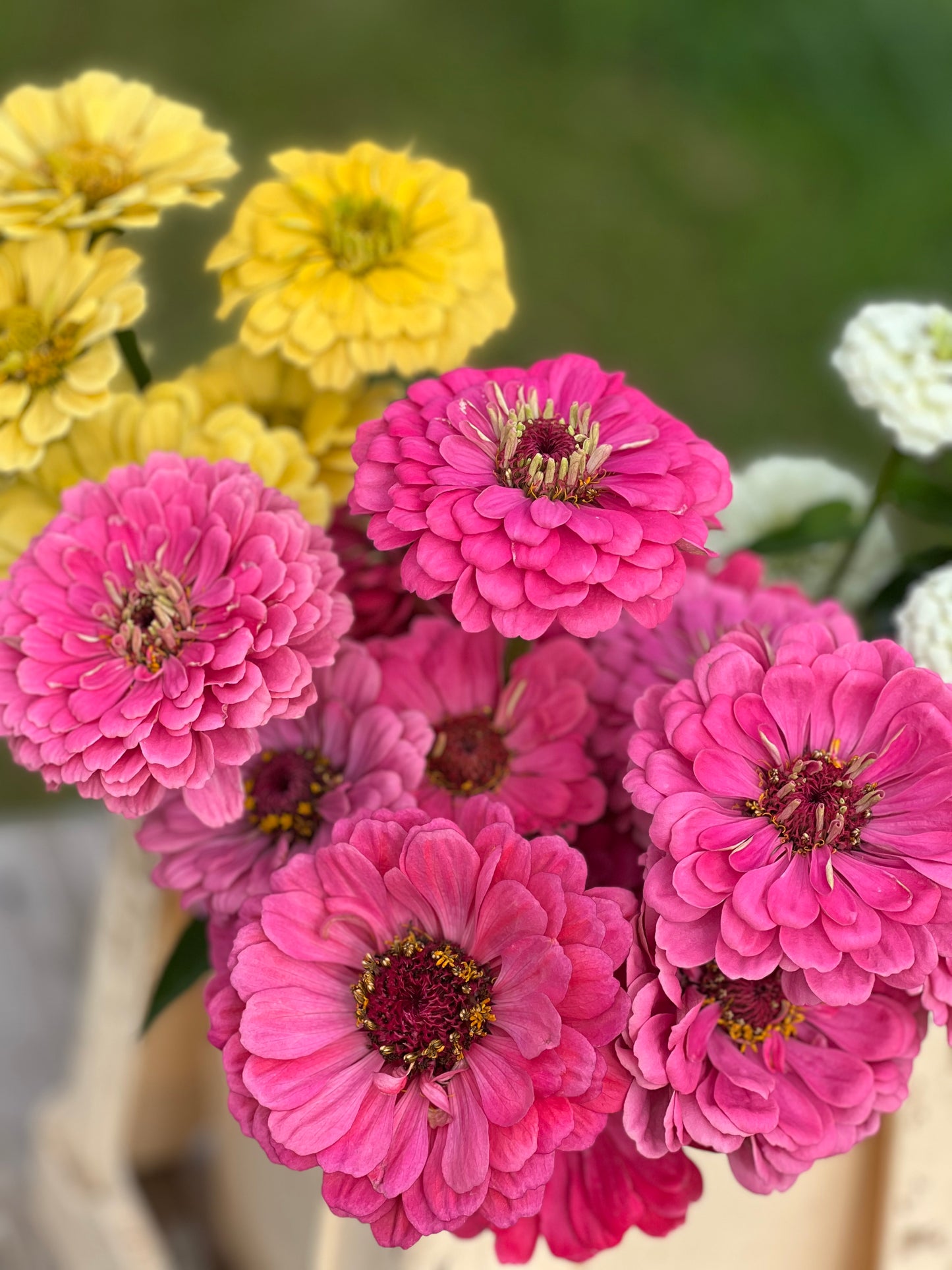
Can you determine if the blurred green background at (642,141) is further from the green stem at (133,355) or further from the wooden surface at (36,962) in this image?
the green stem at (133,355)

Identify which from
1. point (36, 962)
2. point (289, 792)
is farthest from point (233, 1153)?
point (289, 792)

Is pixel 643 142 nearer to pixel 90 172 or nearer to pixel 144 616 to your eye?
pixel 90 172

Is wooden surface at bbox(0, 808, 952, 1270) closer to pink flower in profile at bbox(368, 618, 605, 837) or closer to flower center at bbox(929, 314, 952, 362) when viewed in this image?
pink flower in profile at bbox(368, 618, 605, 837)

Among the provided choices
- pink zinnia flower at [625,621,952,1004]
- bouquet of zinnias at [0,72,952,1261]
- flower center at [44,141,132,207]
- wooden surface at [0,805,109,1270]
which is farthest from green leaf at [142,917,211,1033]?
wooden surface at [0,805,109,1270]

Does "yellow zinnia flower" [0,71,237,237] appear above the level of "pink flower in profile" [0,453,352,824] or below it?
above

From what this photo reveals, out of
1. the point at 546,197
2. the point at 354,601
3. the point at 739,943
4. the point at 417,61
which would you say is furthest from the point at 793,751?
the point at 417,61

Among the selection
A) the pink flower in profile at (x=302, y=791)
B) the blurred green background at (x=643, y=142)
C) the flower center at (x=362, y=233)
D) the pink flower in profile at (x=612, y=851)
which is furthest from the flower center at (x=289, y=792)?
the blurred green background at (x=643, y=142)
